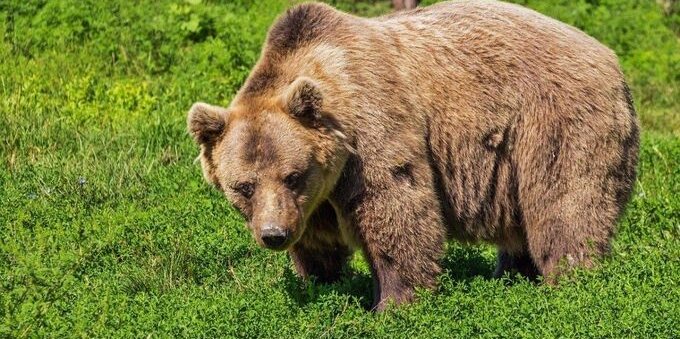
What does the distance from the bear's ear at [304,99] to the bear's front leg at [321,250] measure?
2.06ft

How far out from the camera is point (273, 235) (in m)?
6.27

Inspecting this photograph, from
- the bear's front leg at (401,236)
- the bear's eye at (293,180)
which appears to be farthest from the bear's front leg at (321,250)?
the bear's eye at (293,180)

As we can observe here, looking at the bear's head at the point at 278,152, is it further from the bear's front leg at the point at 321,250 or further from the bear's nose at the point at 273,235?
the bear's front leg at the point at 321,250

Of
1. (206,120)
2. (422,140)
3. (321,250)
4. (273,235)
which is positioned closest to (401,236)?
(422,140)

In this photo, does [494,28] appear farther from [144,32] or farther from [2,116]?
[144,32]

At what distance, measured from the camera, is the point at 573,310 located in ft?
20.9

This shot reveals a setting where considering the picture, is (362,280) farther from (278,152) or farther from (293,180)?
(278,152)

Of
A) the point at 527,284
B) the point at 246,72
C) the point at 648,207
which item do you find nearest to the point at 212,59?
the point at 246,72

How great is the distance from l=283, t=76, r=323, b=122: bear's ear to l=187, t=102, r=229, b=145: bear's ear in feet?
1.15

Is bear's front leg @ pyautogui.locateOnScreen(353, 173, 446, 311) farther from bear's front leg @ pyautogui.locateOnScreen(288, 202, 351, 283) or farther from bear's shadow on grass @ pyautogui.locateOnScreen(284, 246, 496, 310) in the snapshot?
bear's front leg @ pyautogui.locateOnScreen(288, 202, 351, 283)

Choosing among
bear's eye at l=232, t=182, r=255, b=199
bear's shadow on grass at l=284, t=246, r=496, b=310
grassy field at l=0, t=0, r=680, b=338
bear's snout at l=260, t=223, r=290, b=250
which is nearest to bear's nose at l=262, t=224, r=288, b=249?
bear's snout at l=260, t=223, r=290, b=250

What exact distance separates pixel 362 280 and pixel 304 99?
1.43 metres

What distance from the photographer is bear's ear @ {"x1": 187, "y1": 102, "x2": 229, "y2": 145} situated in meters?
6.49

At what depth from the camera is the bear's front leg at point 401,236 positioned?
6.62 m
